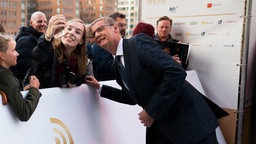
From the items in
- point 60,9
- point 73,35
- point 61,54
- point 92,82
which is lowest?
point 92,82

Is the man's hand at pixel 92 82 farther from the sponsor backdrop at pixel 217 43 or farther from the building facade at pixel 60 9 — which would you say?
the sponsor backdrop at pixel 217 43

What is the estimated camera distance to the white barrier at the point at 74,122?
1828 millimetres

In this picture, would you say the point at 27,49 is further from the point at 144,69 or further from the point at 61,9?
the point at 144,69

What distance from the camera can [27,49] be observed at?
9.09 ft

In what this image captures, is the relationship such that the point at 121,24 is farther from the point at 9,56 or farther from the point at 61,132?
the point at 9,56

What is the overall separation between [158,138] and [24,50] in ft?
5.32

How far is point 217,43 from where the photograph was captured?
138 inches

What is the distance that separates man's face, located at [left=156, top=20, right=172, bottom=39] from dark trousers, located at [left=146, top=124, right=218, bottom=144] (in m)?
2.10

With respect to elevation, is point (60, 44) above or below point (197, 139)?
above

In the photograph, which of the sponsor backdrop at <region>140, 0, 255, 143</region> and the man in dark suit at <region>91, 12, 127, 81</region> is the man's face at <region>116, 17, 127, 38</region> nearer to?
the sponsor backdrop at <region>140, 0, 255, 143</region>

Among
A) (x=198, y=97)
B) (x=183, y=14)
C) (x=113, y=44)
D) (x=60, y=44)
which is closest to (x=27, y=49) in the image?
(x=60, y=44)

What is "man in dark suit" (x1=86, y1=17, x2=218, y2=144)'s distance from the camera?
160 cm

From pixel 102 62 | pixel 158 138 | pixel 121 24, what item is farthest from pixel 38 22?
pixel 158 138

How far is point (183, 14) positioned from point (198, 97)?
2.21 meters
